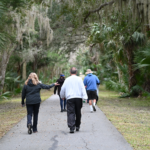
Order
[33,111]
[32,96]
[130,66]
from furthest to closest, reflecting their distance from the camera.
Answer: [130,66], [33,111], [32,96]

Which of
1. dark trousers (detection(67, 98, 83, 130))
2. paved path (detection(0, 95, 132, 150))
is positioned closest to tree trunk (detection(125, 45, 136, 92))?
paved path (detection(0, 95, 132, 150))

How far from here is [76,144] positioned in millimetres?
6277

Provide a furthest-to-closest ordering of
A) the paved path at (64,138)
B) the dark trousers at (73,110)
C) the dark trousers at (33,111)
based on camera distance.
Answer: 1. the dark trousers at (33,111)
2. the dark trousers at (73,110)
3. the paved path at (64,138)

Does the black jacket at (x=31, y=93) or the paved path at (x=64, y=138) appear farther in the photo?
the black jacket at (x=31, y=93)

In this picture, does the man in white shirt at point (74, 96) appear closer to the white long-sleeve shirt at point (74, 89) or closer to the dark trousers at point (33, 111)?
the white long-sleeve shirt at point (74, 89)

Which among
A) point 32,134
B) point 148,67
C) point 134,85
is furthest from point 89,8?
point 32,134

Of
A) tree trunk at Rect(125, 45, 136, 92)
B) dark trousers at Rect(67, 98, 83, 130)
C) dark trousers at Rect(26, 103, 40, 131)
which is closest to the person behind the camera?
dark trousers at Rect(67, 98, 83, 130)

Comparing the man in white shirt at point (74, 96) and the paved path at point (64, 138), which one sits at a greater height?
the man in white shirt at point (74, 96)

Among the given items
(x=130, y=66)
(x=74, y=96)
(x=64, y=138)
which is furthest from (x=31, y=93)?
(x=130, y=66)

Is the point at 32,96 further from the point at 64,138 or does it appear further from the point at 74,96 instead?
the point at 64,138

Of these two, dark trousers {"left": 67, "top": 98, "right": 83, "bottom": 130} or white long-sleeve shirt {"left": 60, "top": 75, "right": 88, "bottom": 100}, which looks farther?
white long-sleeve shirt {"left": 60, "top": 75, "right": 88, "bottom": 100}

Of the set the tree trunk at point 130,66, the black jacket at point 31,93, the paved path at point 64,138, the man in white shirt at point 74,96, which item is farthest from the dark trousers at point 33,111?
the tree trunk at point 130,66

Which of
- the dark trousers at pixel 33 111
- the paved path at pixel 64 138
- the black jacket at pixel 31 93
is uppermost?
the black jacket at pixel 31 93

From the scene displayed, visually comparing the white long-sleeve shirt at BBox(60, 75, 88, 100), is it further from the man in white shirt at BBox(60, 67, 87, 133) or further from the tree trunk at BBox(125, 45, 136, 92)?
the tree trunk at BBox(125, 45, 136, 92)
